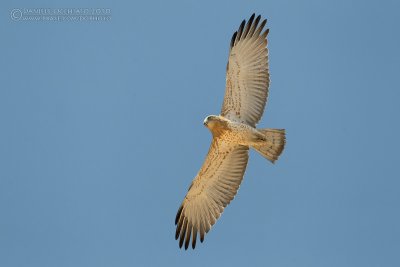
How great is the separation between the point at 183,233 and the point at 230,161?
1634 mm

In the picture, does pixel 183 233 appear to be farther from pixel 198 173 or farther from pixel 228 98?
pixel 228 98

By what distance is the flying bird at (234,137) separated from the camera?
1382 centimetres

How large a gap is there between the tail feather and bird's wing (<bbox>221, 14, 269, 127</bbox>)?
0.53 m

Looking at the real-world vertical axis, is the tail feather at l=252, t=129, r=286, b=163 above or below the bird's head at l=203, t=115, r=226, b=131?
below

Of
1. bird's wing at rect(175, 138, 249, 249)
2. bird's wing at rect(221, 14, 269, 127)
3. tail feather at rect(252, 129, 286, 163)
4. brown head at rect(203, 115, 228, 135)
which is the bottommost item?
bird's wing at rect(175, 138, 249, 249)

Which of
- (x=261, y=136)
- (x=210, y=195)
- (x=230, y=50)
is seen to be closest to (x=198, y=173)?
(x=210, y=195)

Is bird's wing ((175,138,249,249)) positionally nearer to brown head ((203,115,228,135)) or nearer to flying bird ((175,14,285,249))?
flying bird ((175,14,285,249))

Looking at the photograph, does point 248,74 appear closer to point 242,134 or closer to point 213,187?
point 242,134

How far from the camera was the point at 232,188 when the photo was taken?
14.4 meters

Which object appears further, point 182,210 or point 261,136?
point 182,210

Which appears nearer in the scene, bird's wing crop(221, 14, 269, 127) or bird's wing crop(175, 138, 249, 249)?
bird's wing crop(221, 14, 269, 127)

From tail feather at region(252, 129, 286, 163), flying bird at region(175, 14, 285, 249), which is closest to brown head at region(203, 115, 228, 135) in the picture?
flying bird at region(175, 14, 285, 249)

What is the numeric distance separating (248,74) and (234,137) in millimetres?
1171

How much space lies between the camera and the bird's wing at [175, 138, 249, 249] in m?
14.3
